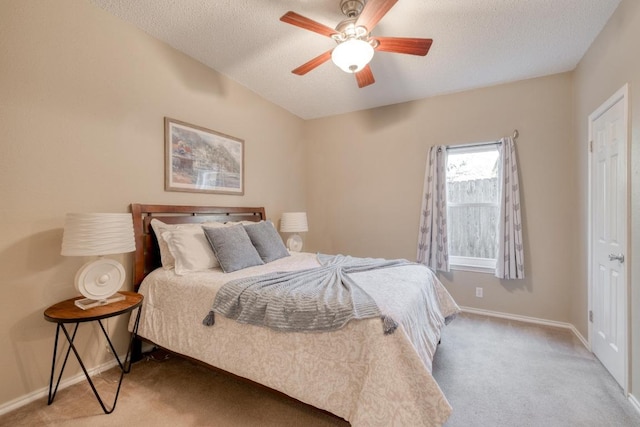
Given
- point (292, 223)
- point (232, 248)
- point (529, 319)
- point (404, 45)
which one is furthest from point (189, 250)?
point (529, 319)

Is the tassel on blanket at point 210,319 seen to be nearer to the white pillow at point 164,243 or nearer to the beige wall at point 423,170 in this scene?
the white pillow at point 164,243

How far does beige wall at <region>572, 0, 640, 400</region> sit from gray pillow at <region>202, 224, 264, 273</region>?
280 cm

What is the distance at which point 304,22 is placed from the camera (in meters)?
1.79

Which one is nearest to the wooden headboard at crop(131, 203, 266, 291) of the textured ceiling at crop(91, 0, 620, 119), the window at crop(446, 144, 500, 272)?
the textured ceiling at crop(91, 0, 620, 119)

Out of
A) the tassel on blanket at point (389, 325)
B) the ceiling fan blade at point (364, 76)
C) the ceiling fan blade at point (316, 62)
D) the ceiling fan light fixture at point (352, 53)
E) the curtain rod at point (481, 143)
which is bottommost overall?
the tassel on blanket at point (389, 325)

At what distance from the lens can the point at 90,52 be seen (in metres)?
2.12

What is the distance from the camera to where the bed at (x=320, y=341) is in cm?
129

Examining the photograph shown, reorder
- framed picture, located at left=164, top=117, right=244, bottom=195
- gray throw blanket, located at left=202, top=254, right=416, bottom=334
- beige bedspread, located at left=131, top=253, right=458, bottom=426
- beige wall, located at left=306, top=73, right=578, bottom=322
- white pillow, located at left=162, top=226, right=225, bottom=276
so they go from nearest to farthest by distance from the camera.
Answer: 1. beige bedspread, located at left=131, top=253, right=458, bottom=426
2. gray throw blanket, located at left=202, top=254, right=416, bottom=334
3. white pillow, located at left=162, top=226, right=225, bottom=276
4. framed picture, located at left=164, top=117, right=244, bottom=195
5. beige wall, located at left=306, top=73, right=578, bottom=322

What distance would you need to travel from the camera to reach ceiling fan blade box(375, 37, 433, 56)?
190 centimetres

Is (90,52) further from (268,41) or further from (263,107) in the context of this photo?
(263,107)

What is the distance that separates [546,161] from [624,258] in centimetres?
151

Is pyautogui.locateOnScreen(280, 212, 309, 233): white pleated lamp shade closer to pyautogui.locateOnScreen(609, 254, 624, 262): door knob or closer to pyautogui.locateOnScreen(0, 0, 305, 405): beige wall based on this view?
pyautogui.locateOnScreen(0, 0, 305, 405): beige wall

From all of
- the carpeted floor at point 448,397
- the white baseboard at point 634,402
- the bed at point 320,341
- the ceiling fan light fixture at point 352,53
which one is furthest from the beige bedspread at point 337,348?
the ceiling fan light fixture at point 352,53

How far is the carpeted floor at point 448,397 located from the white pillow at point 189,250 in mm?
840
